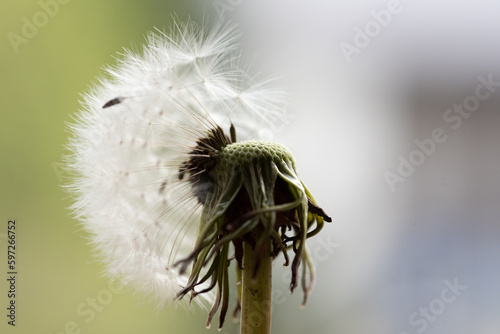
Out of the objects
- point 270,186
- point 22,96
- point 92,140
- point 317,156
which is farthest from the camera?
point 317,156

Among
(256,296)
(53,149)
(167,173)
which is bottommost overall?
(256,296)

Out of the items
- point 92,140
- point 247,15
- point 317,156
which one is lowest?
point 317,156

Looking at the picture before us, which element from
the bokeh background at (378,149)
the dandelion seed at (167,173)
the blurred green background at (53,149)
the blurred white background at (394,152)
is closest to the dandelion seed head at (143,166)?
the dandelion seed at (167,173)

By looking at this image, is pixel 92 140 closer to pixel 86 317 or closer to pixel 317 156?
pixel 86 317

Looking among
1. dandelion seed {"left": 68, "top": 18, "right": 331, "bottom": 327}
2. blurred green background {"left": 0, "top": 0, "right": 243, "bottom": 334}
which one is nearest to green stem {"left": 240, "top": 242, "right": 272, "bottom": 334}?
dandelion seed {"left": 68, "top": 18, "right": 331, "bottom": 327}

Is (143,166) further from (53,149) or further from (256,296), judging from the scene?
(53,149)

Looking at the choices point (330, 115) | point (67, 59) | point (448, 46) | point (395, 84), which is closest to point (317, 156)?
point (330, 115)

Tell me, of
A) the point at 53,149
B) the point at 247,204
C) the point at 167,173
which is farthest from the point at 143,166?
the point at 53,149

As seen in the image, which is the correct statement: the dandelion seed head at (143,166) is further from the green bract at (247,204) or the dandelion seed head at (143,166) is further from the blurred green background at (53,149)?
the blurred green background at (53,149)
